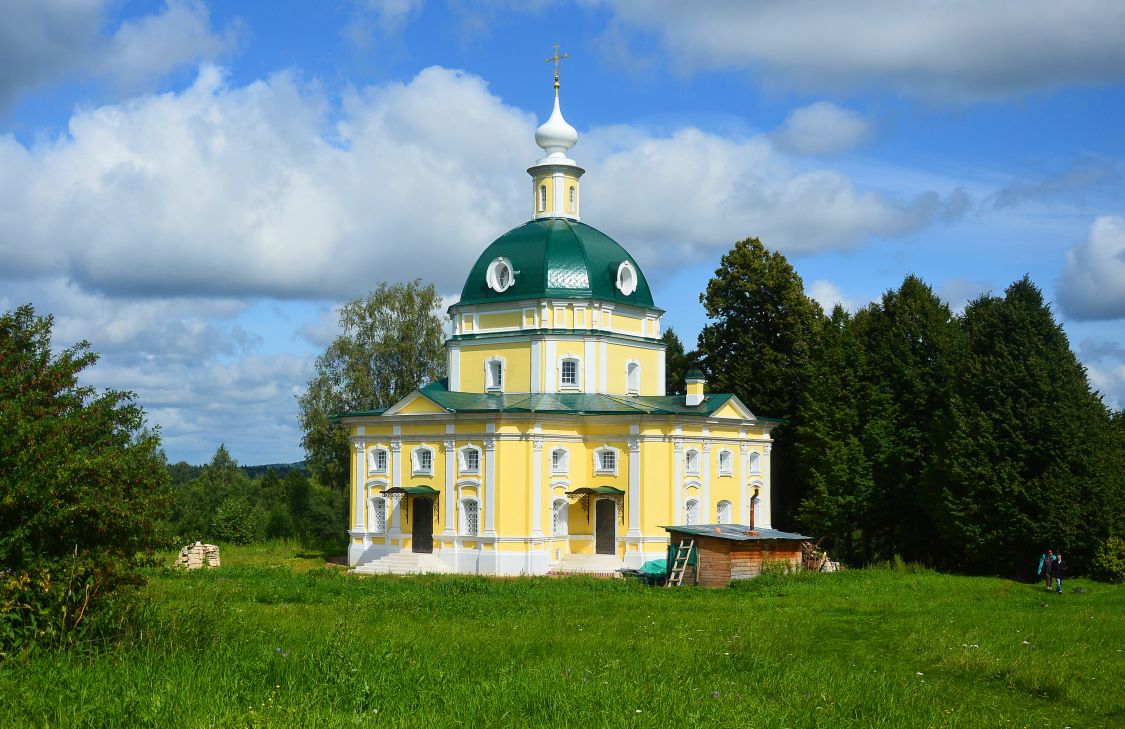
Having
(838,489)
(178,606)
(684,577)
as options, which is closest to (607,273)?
(838,489)

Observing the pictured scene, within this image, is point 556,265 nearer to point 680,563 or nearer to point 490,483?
point 490,483

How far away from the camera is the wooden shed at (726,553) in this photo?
1149 inches

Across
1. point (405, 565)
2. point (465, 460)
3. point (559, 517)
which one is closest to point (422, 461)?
point (465, 460)

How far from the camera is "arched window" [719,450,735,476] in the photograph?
38.7 m

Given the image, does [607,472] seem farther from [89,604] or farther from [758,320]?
[89,604]

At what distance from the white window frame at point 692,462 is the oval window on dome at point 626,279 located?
614 cm

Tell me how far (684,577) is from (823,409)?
13.0m

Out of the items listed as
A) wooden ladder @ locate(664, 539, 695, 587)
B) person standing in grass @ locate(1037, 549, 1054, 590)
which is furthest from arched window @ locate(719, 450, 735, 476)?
person standing in grass @ locate(1037, 549, 1054, 590)

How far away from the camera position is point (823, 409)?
132 feet

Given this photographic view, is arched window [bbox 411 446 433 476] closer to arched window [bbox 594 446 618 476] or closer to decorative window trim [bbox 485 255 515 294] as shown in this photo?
arched window [bbox 594 446 618 476]

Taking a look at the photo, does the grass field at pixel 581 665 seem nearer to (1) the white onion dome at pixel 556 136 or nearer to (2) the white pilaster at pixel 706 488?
(2) the white pilaster at pixel 706 488

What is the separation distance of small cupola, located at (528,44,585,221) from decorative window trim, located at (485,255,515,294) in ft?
9.81

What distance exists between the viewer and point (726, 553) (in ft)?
95.9

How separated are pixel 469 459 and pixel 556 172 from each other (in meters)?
11.5
